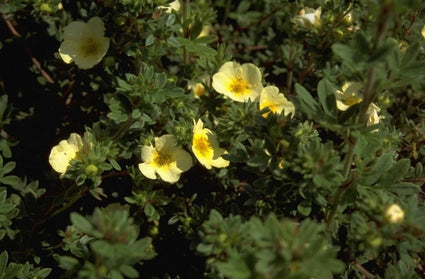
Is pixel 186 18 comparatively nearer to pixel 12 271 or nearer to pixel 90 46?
pixel 90 46

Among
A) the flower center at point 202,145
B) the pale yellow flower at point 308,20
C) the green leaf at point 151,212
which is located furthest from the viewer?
the pale yellow flower at point 308,20

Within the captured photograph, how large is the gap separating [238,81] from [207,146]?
0.46m

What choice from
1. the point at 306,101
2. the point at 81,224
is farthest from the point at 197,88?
the point at 81,224

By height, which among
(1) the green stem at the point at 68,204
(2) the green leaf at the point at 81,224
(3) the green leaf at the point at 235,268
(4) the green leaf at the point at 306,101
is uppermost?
(4) the green leaf at the point at 306,101

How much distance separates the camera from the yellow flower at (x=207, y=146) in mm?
2455

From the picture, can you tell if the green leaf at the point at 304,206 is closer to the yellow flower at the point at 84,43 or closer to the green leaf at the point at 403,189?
the green leaf at the point at 403,189

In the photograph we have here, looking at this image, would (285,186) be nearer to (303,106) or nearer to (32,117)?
(303,106)

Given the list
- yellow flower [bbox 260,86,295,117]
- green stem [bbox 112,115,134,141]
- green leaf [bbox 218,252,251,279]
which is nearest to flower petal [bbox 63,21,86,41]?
green stem [bbox 112,115,134,141]

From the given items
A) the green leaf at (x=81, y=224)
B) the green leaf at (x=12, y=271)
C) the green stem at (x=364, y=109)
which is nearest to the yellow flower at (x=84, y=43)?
the green leaf at (x=12, y=271)

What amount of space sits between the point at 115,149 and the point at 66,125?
935 mm

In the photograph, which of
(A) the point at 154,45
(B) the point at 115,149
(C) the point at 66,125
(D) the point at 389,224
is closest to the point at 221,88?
(A) the point at 154,45

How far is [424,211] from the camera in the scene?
197 cm

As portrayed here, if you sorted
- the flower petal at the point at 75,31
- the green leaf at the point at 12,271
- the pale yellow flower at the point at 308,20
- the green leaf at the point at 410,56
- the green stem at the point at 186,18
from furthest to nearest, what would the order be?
the pale yellow flower at the point at 308,20
the flower petal at the point at 75,31
the green stem at the point at 186,18
the green leaf at the point at 12,271
the green leaf at the point at 410,56

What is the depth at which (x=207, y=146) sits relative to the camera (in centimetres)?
249
